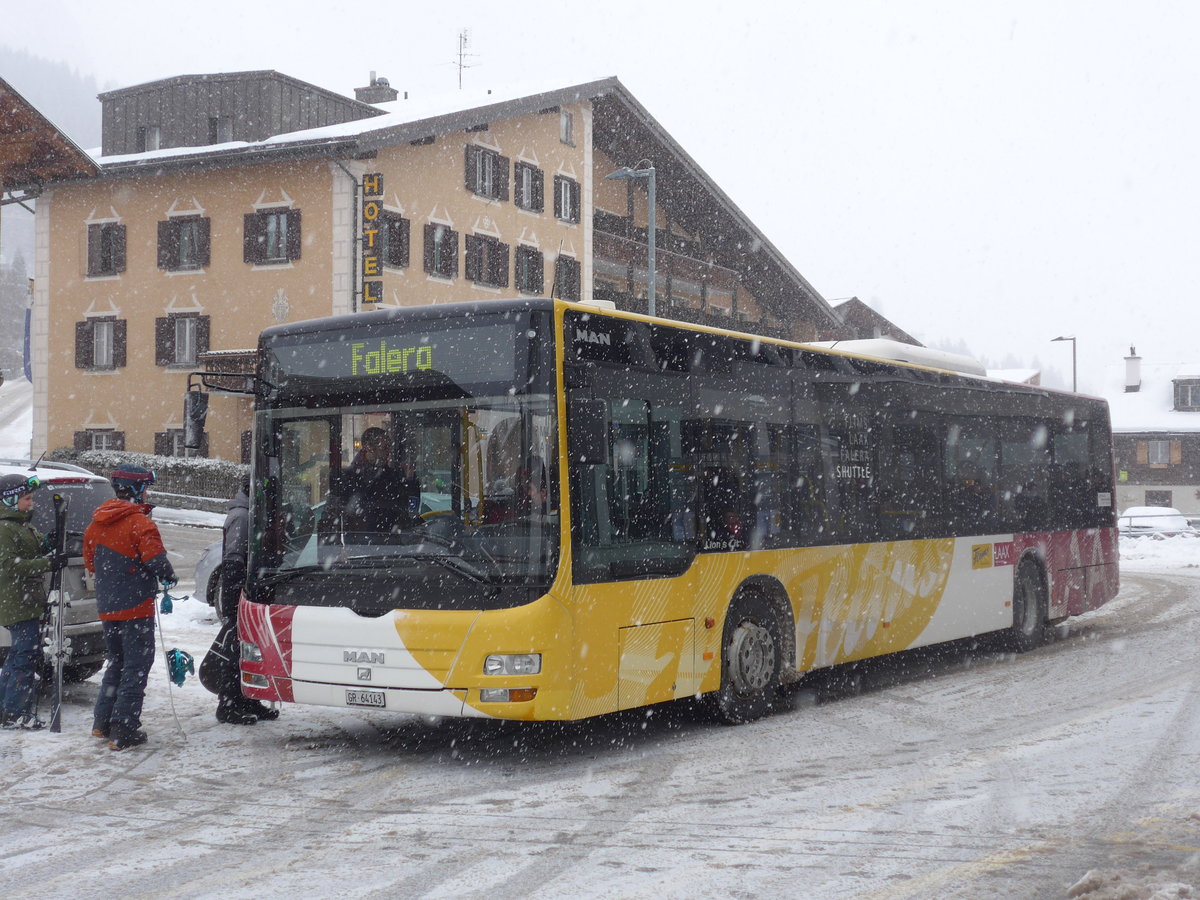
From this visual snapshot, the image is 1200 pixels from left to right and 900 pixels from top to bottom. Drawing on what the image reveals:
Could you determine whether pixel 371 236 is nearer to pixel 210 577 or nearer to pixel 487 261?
pixel 487 261

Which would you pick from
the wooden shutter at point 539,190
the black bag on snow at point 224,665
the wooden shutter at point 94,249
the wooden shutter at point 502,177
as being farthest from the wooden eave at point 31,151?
the wooden shutter at point 539,190

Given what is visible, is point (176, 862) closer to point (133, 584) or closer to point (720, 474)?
point (133, 584)

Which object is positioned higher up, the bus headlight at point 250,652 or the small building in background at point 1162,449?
the small building in background at point 1162,449

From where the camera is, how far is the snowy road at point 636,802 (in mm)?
5629

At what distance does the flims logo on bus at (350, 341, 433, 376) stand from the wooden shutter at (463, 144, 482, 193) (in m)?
27.9

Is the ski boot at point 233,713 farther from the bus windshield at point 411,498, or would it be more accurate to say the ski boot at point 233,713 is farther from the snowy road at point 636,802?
the bus windshield at point 411,498

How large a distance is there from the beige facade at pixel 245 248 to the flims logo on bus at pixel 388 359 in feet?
78.1

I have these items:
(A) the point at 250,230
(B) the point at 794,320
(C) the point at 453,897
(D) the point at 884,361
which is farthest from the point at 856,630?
(B) the point at 794,320

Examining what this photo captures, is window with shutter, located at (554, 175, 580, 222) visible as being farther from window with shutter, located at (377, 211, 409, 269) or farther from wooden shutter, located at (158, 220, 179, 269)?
wooden shutter, located at (158, 220, 179, 269)

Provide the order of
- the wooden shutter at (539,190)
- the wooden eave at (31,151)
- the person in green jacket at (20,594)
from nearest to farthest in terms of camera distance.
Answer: the person in green jacket at (20,594), the wooden eave at (31,151), the wooden shutter at (539,190)

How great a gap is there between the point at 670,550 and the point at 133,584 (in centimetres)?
340

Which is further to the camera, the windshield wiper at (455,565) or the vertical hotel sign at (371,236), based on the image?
the vertical hotel sign at (371,236)

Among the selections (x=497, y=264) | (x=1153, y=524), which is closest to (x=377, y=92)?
(x=497, y=264)

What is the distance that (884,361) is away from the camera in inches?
480
